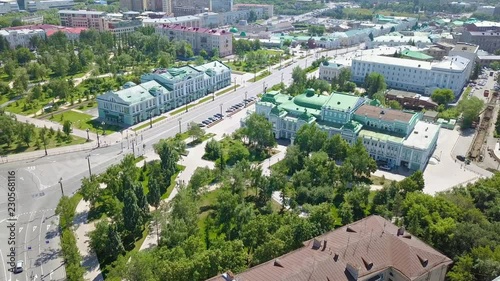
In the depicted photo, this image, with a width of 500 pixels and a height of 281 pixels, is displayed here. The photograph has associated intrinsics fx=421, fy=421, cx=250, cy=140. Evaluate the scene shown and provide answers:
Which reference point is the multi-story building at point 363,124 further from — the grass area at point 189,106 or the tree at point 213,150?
the grass area at point 189,106

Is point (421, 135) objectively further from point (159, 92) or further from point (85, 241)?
point (85, 241)

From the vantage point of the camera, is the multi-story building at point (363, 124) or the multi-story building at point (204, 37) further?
the multi-story building at point (204, 37)

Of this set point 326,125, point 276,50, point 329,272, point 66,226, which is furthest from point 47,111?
point 276,50

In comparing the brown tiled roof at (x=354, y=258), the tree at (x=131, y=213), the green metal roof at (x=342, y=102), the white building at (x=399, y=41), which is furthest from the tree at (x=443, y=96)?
the tree at (x=131, y=213)

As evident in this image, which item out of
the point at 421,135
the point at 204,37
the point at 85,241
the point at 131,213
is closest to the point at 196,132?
the point at 131,213

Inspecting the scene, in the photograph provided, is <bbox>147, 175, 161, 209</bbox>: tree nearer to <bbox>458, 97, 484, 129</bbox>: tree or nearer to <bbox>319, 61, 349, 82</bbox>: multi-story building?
<bbox>458, 97, 484, 129</bbox>: tree

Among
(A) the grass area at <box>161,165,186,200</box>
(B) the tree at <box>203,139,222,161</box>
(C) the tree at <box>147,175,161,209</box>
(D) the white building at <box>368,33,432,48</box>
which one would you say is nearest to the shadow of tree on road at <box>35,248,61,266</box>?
(C) the tree at <box>147,175,161,209</box>
